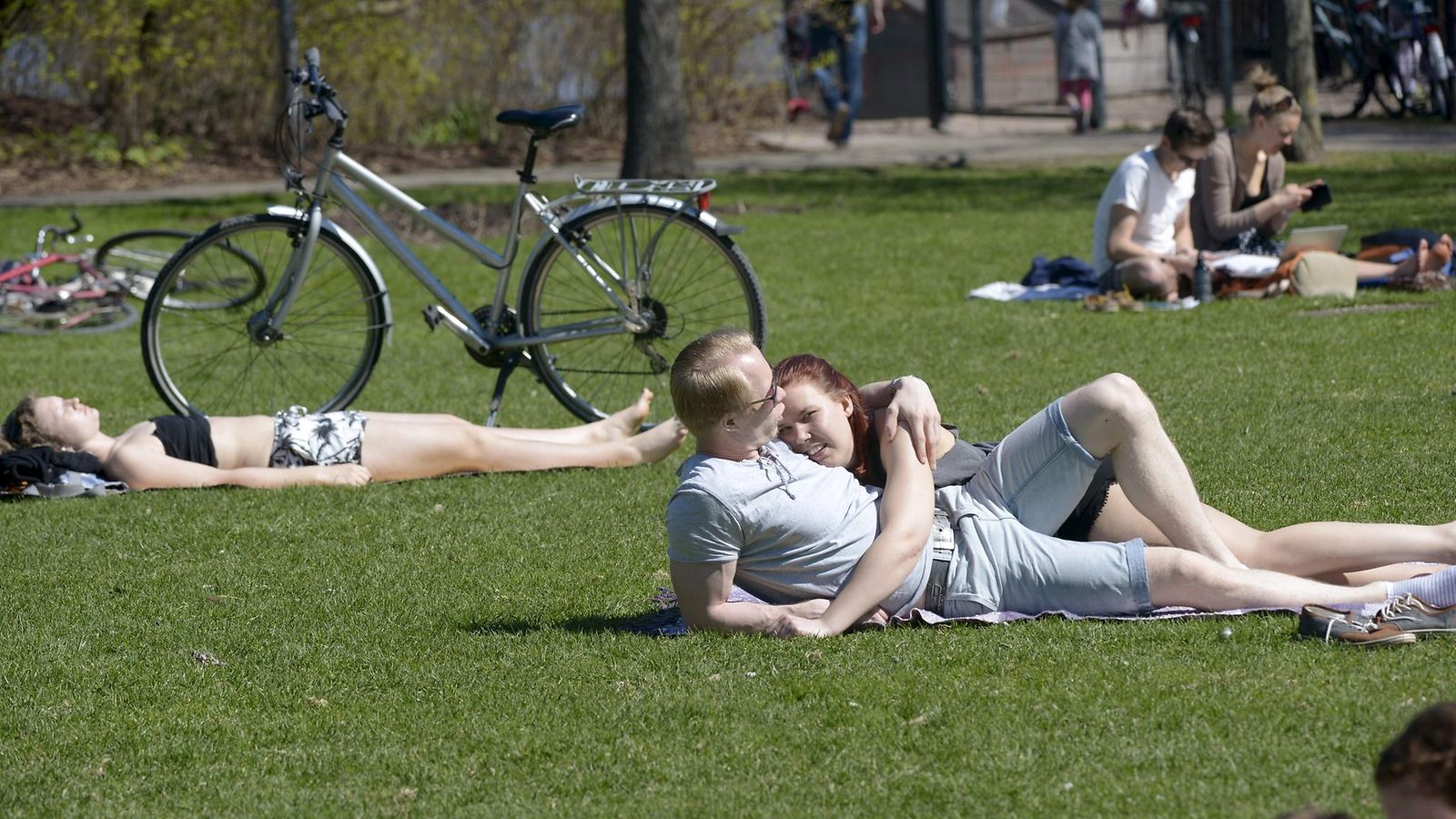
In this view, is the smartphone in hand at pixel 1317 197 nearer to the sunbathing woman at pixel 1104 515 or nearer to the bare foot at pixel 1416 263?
the bare foot at pixel 1416 263

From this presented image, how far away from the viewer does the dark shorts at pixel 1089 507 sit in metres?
4.34

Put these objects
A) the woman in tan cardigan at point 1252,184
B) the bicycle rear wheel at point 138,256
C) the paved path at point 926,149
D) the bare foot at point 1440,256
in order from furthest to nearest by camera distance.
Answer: the paved path at point 926,149
the bicycle rear wheel at point 138,256
the woman in tan cardigan at point 1252,184
the bare foot at point 1440,256

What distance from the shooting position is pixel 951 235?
1286 centimetres

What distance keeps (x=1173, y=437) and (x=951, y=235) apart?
657cm

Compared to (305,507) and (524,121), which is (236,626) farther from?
(524,121)

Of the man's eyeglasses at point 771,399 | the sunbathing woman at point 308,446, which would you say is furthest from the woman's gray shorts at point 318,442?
the man's eyeglasses at point 771,399

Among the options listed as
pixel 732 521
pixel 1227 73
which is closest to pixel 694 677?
pixel 732 521

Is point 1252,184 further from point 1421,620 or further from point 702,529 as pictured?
point 702,529

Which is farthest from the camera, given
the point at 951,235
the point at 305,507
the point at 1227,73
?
the point at 1227,73

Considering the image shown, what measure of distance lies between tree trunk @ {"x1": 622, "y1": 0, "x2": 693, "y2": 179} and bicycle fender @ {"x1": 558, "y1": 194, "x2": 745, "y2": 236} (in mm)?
7138

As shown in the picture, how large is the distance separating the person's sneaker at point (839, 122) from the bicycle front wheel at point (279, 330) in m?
10.6

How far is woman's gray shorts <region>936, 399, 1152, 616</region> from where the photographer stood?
4.11 metres

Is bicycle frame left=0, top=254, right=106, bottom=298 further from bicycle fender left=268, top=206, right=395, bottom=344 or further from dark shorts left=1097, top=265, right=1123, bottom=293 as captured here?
dark shorts left=1097, top=265, right=1123, bottom=293

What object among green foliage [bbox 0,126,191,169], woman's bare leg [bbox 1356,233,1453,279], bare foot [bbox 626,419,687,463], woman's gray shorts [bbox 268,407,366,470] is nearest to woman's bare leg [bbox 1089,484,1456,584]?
bare foot [bbox 626,419,687,463]
